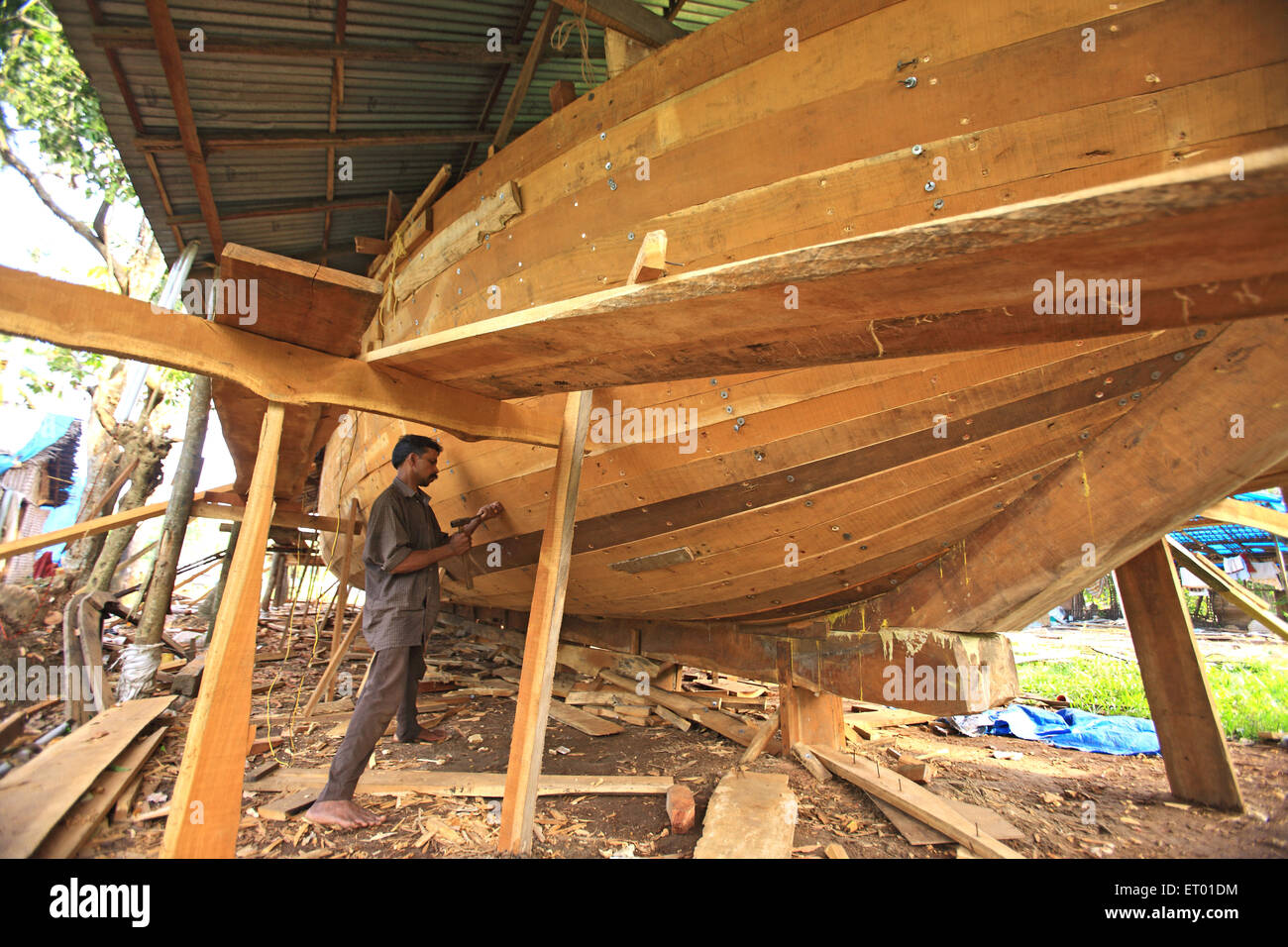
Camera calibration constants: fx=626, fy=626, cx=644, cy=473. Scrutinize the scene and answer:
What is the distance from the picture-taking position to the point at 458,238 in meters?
3.13

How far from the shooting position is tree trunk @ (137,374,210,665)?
486 centimetres

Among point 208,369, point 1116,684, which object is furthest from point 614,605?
point 1116,684

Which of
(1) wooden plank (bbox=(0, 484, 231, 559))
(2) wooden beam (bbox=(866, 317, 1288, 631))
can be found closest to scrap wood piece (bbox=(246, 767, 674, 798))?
(2) wooden beam (bbox=(866, 317, 1288, 631))

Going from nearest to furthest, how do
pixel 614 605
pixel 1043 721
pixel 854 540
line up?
1. pixel 854 540
2. pixel 614 605
3. pixel 1043 721

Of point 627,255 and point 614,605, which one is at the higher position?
point 627,255

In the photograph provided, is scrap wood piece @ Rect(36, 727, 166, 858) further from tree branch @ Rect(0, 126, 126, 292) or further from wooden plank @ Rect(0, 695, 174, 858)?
tree branch @ Rect(0, 126, 126, 292)

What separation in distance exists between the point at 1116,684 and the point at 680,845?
601cm

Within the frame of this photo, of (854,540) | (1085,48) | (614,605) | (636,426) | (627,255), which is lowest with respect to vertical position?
(614,605)

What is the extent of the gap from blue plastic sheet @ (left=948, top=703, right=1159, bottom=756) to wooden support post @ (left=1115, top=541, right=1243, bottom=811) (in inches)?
40.9

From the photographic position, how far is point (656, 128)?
217 centimetres

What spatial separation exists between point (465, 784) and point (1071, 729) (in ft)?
13.8

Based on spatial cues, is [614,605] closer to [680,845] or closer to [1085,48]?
[680,845]

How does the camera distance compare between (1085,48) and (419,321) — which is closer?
(1085,48)

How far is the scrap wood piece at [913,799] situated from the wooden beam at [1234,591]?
256 cm
